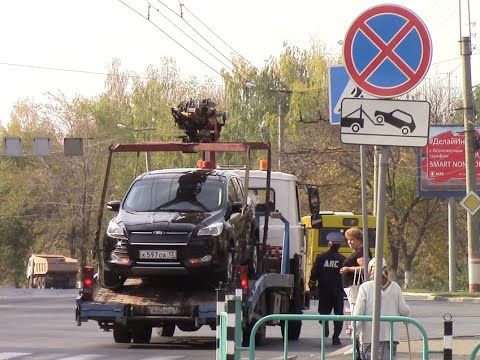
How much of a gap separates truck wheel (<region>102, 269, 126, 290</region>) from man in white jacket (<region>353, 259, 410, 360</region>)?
8.57 meters

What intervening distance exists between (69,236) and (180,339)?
69.6m

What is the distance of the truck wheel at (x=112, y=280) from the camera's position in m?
20.2

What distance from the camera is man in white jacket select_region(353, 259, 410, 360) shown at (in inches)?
456

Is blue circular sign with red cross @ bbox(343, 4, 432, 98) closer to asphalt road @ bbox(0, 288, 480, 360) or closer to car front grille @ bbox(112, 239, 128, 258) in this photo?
asphalt road @ bbox(0, 288, 480, 360)

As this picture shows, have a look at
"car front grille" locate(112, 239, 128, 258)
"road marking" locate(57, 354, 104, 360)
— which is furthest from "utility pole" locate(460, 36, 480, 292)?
"road marking" locate(57, 354, 104, 360)

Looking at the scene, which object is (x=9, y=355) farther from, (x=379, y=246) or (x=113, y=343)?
(x=379, y=246)

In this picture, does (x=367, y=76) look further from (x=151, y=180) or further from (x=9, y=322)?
(x=9, y=322)

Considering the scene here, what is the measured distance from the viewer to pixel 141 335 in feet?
72.3

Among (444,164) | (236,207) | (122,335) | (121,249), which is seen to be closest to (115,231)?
(121,249)

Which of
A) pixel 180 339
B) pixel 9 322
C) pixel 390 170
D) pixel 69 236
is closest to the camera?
pixel 180 339

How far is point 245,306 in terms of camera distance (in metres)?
19.5

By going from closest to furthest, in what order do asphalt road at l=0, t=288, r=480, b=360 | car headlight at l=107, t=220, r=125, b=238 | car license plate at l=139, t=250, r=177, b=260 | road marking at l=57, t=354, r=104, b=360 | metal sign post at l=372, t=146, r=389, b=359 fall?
metal sign post at l=372, t=146, r=389, b=359 < road marking at l=57, t=354, r=104, b=360 < asphalt road at l=0, t=288, r=480, b=360 < car license plate at l=139, t=250, r=177, b=260 < car headlight at l=107, t=220, r=125, b=238

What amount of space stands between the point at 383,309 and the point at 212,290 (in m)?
8.32

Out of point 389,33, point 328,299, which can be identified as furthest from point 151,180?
point 389,33
